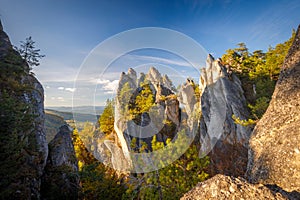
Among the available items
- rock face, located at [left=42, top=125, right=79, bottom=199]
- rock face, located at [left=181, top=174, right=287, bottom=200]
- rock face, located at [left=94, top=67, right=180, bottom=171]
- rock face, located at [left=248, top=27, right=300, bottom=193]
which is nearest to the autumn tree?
rock face, located at [left=94, top=67, right=180, bottom=171]

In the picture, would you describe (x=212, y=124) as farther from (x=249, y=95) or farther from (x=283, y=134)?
(x=283, y=134)

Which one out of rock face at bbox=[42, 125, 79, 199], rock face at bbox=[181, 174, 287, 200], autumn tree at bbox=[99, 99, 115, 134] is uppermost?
rock face at bbox=[181, 174, 287, 200]


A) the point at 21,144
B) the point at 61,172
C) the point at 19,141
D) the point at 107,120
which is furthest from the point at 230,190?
the point at 107,120

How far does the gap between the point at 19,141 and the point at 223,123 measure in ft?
54.3

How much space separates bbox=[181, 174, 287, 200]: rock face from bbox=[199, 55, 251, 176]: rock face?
13.2 meters

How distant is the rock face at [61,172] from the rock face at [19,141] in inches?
40.0

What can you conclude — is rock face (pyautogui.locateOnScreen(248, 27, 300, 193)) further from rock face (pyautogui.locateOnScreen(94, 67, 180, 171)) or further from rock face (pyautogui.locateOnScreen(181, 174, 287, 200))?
rock face (pyautogui.locateOnScreen(94, 67, 180, 171))

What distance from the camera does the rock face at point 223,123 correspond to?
14.3 meters

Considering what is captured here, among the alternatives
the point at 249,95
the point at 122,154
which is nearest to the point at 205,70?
the point at 249,95

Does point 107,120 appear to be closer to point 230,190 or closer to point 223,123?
point 223,123

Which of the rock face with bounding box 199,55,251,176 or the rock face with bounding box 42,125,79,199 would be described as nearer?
the rock face with bounding box 42,125,79,199

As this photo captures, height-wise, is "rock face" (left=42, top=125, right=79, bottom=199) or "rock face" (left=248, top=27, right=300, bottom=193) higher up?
"rock face" (left=248, top=27, right=300, bottom=193)

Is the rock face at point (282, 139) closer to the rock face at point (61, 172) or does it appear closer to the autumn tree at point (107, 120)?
the rock face at point (61, 172)

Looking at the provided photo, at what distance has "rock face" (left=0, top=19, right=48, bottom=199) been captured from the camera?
21.8ft
